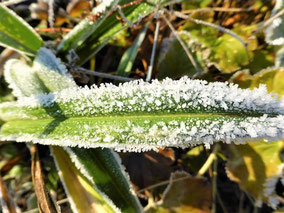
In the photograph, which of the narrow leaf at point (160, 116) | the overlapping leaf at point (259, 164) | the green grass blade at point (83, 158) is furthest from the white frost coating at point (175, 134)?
the overlapping leaf at point (259, 164)

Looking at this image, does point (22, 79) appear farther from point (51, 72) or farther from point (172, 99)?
point (172, 99)

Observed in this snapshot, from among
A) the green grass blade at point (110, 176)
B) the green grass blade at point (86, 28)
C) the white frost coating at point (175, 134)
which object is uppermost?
the green grass blade at point (86, 28)

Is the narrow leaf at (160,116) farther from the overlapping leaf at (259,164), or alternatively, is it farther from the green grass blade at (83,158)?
the overlapping leaf at (259,164)

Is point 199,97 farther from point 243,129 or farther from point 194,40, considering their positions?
point 194,40

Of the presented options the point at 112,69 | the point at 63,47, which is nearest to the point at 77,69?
the point at 63,47

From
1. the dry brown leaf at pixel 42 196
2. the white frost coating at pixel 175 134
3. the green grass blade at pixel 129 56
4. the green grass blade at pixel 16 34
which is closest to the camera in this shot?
the white frost coating at pixel 175 134

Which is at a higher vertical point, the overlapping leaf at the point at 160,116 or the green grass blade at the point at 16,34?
the green grass blade at the point at 16,34

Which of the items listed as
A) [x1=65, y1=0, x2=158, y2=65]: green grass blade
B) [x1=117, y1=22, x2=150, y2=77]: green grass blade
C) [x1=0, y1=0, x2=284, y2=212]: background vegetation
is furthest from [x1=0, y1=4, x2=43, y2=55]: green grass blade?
[x1=117, y1=22, x2=150, y2=77]: green grass blade
